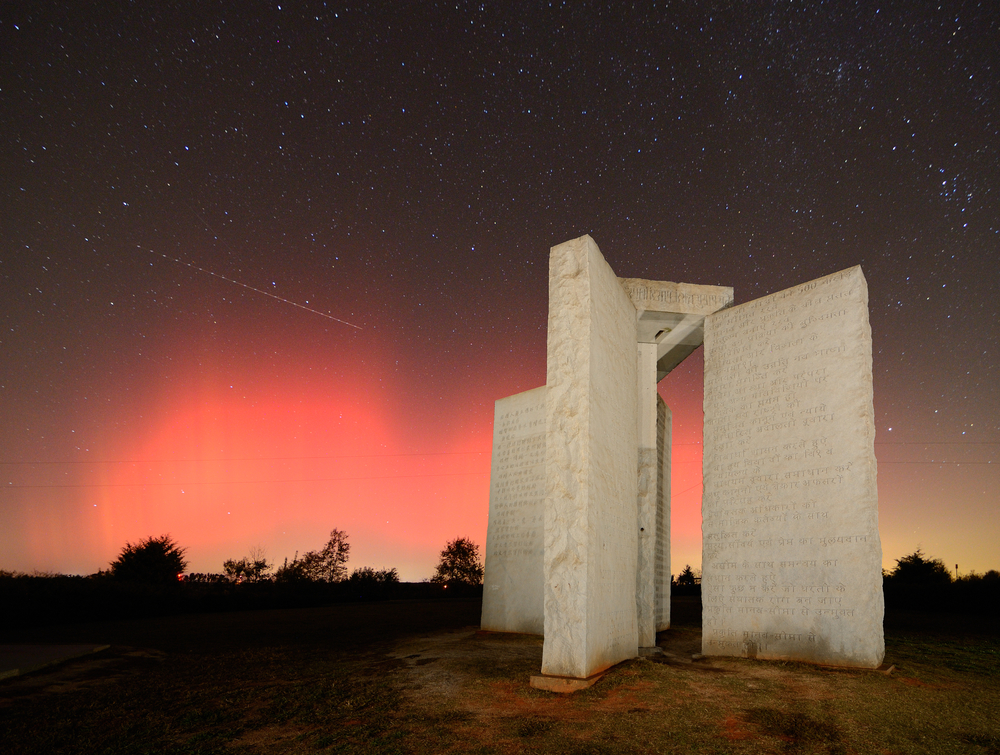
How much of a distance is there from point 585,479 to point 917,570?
31503 millimetres

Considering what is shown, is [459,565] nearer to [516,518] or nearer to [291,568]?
[291,568]

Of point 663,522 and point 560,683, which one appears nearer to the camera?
point 560,683

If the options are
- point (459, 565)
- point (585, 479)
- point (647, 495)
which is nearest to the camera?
point (585, 479)

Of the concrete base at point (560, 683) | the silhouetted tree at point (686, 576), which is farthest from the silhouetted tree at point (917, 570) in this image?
the concrete base at point (560, 683)

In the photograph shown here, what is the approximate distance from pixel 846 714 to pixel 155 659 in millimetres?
9546

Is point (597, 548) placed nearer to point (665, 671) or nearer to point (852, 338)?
point (665, 671)

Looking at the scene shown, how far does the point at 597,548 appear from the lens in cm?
743

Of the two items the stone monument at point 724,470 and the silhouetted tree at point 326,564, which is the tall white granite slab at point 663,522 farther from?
the silhouetted tree at point 326,564

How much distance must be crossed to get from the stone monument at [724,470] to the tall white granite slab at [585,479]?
18 mm

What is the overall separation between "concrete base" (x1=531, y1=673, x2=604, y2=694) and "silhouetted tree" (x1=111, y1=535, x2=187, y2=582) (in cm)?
2643

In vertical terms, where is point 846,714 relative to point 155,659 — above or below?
above

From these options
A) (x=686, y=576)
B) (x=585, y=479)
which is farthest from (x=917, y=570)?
(x=585, y=479)

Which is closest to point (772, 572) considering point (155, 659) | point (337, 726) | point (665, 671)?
point (665, 671)

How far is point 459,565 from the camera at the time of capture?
135ft
